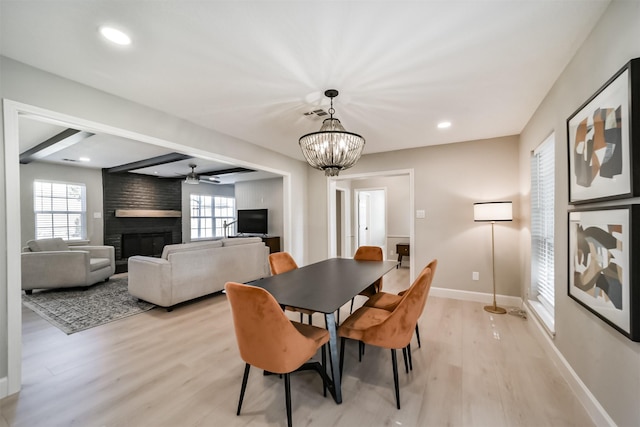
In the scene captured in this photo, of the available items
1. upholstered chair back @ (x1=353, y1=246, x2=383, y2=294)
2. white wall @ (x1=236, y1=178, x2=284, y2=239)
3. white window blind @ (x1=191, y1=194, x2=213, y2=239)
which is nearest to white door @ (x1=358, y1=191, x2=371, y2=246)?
white wall @ (x1=236, y1=178, x2=284, y2=239)

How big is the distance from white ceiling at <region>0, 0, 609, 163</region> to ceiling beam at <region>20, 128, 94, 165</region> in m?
1.82

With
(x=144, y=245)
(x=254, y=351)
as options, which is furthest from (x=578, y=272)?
(x=144, y=245)

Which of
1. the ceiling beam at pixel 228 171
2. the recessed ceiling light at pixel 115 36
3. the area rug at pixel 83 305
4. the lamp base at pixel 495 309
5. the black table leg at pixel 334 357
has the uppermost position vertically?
the recessed ceiling light at pixel 115 36

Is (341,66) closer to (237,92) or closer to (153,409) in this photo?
(237,92)

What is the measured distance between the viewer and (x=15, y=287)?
1917 mm

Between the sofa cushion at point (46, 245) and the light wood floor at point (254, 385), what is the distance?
97.3 inches

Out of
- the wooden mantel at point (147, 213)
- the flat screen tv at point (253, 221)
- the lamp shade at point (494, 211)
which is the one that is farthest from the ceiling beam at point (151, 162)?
the lamp shade at point (494, 211)

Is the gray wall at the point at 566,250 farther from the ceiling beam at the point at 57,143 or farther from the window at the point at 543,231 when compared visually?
the ceiling beam at the point at 57,143

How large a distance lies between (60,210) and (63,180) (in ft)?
2.16

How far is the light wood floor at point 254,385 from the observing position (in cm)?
164

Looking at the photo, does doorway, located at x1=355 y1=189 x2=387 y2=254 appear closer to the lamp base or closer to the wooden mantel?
the lamp base

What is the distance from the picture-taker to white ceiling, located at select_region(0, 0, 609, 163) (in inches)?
58.6

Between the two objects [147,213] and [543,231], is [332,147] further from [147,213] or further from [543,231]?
[147,213]

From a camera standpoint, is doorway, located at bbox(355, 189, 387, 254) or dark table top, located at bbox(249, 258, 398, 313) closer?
dark table top, located at bbox(249, 258, 398, 313)
